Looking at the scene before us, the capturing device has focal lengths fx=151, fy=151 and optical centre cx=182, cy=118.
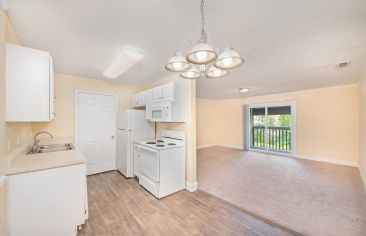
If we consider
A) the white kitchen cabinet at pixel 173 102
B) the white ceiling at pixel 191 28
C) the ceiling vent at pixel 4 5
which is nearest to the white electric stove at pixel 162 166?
the white kitchen cabinet at pixel 173 102

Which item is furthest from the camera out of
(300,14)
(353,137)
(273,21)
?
(353,137)

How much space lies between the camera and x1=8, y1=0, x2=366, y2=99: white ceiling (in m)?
1.42

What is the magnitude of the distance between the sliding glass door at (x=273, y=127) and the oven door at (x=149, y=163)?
16.6 feet

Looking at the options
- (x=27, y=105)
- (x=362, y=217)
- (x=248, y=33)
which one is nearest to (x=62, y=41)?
(x=27, y=105)

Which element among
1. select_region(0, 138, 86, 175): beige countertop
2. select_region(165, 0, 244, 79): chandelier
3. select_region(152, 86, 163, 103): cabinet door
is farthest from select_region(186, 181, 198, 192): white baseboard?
select_region(165, 0, 244, 79): chandelier

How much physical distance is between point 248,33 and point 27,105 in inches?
104

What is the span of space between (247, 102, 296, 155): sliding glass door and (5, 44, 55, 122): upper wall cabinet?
6498 millimetres

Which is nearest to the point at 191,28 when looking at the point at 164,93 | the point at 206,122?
the point at 164,93

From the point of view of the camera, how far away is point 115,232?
1.85 metres

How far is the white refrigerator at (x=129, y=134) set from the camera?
3.55m

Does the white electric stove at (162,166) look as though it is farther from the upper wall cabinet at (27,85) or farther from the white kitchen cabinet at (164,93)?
the upper wall cabinet at (27,85)

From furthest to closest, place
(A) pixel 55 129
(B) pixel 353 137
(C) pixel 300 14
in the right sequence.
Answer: (B) pixel 353 137 < (A) pixel 55 129 < (C) pixel 300 14

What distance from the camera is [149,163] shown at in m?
2.87

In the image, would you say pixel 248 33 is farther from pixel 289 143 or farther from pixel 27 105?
pixel 289 143
